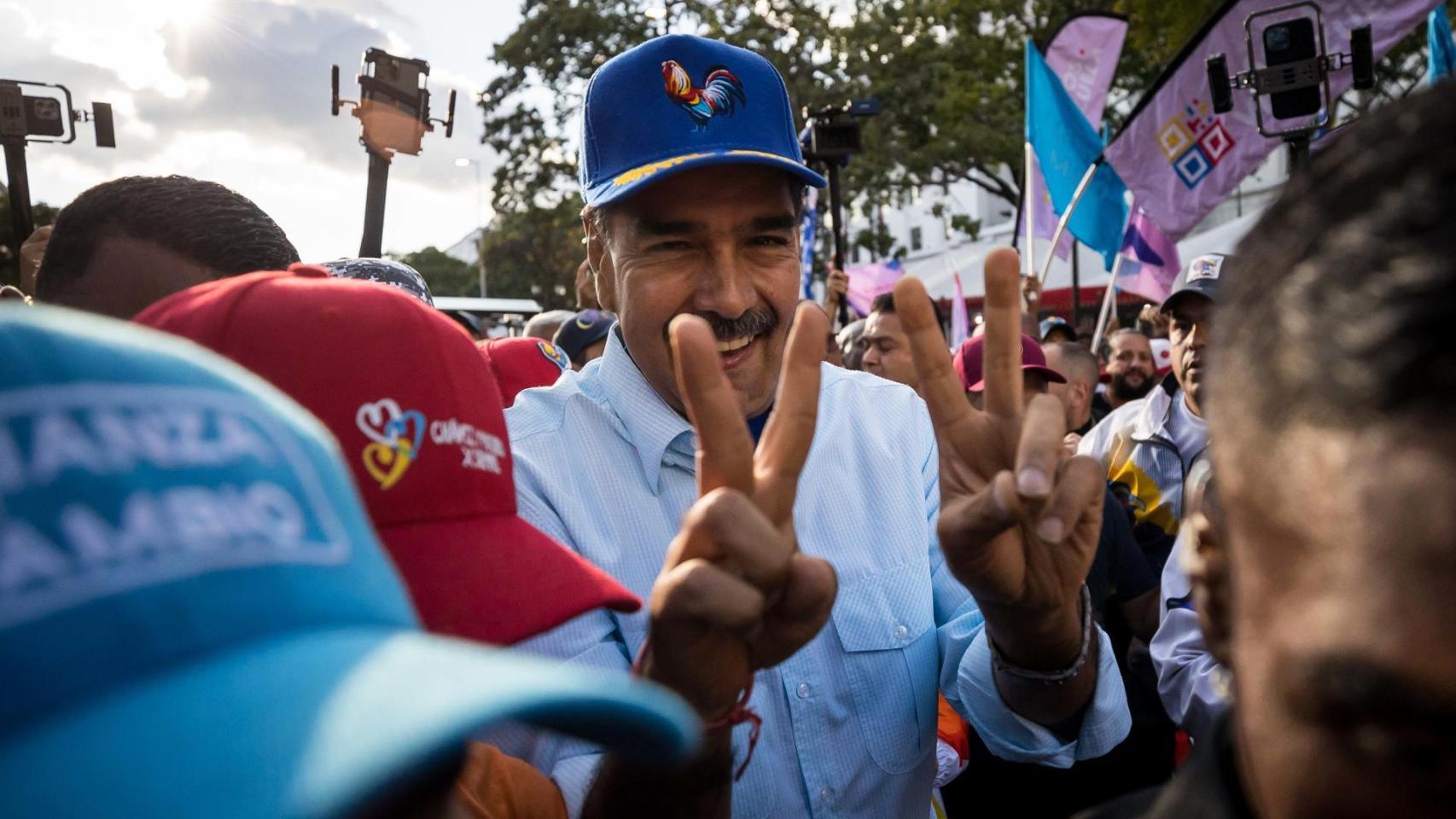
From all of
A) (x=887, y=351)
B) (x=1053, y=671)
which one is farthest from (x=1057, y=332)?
(x=1053, y=671)

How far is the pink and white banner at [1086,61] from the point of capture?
11.5 m

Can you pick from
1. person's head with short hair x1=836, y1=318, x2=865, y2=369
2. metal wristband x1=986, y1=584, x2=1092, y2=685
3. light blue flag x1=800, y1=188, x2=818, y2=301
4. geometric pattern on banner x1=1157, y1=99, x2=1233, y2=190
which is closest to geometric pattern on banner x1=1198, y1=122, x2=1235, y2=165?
geometric pattern on banner x1=1157, y1=99, x2=1233, y2=190

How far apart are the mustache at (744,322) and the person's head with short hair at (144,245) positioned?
2.57ft

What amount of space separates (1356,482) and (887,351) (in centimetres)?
502

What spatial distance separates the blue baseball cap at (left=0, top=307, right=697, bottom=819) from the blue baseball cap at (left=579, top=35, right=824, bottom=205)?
1.32 m

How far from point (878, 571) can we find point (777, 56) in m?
18.3

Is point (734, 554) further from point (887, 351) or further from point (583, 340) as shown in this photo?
point (887, 351)

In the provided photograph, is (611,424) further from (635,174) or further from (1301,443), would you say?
(1301,443)

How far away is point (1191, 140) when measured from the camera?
7332 millimetres

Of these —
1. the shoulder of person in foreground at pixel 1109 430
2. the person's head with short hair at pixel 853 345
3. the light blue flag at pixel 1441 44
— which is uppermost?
the light blue flag at pixel 1441 44

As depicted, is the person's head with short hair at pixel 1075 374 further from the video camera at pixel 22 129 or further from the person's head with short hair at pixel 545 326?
the video camera at pixel 22 129

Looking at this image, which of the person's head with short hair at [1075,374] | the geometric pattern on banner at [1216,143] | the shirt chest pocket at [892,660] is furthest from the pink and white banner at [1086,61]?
the shirt chest pocket at [892,660]

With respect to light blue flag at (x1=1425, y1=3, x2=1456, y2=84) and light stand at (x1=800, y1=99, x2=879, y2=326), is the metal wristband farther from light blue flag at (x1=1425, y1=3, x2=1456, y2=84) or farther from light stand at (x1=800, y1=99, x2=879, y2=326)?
light blue flag at (x1=1425, y1=3, x2=1456, y2=84)

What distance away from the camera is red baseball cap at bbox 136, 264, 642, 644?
3.86 feet
